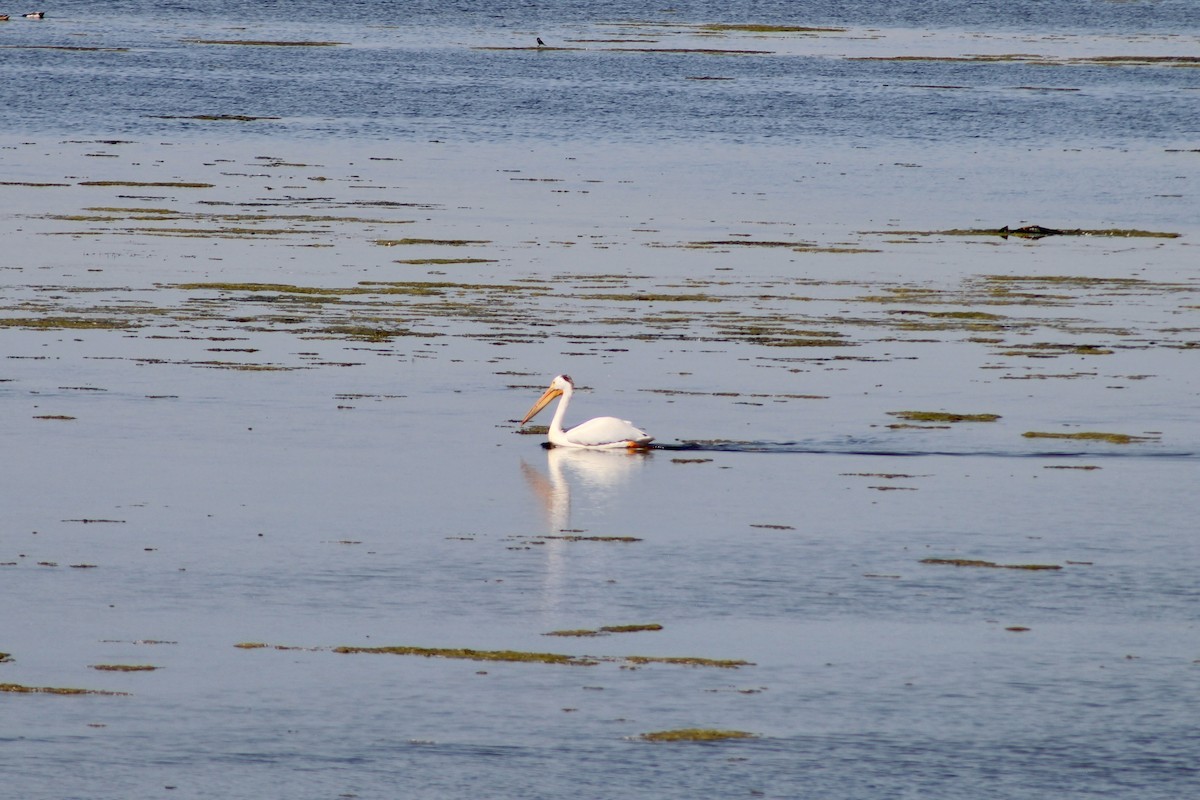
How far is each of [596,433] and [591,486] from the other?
1.10m

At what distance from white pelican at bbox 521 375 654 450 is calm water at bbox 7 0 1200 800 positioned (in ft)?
0.50

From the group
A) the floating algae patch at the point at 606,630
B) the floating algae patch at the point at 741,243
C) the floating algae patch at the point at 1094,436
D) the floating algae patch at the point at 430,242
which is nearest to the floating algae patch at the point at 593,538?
the floating algae patch at the point at 606,630

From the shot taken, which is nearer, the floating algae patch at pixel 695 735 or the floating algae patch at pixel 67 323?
the floating algae patch at pixel 695 735

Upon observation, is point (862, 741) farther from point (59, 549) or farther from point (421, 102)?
point (421, 102)

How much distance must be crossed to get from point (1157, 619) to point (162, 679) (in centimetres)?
554

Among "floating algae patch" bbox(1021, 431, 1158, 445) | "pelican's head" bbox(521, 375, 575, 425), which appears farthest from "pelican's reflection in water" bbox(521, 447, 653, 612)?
"floating algae patch" bbox(1021, 431, 1158, 445)

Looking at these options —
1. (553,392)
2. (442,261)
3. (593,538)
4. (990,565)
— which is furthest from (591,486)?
(442,261)

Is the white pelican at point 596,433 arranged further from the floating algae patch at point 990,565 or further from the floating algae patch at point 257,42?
the floating algae patch at point 257,42

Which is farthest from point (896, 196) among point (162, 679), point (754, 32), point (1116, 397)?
point (754, 32)

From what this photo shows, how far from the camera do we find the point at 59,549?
13.4 metres

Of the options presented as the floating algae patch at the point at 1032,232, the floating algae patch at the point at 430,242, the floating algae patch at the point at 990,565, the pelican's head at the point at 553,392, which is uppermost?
the floating algae patch at the point at 1032,232

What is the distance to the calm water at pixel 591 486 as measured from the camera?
9812 millimetres

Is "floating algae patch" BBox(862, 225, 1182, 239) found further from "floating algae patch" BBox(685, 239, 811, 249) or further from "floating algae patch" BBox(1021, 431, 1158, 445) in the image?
"floating algae patch" BBox(1021, 431, 1158, 445)

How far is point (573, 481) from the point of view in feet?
53.4
